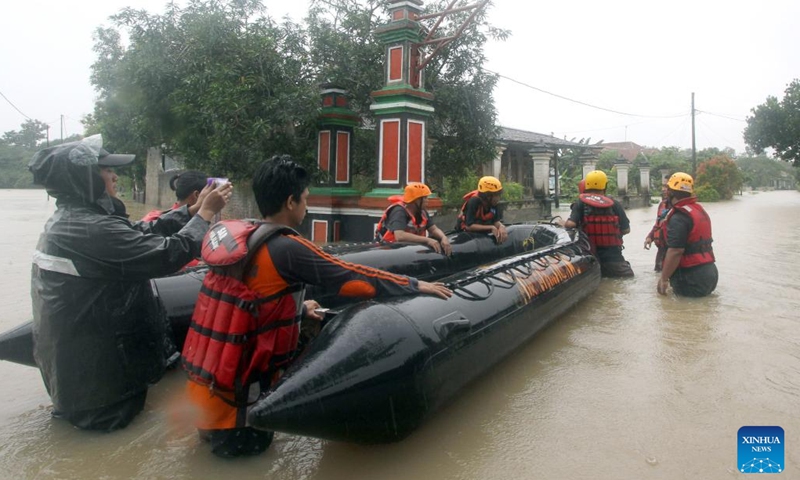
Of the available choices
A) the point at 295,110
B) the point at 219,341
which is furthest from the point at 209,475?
the point at 295,110

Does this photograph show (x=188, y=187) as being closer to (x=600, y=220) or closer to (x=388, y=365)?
(x=388, y=365)

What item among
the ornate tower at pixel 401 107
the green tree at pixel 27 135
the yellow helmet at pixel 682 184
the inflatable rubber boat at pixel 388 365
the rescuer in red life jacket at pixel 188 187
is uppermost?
the green tree at pixel 27 135

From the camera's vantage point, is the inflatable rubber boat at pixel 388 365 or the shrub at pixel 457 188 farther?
the shrub at pixel 457 188

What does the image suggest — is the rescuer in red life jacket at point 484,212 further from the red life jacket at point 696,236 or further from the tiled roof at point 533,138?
the tiled roof at point 533,138

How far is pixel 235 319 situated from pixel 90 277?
2.70ft

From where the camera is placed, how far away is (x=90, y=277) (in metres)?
2.61

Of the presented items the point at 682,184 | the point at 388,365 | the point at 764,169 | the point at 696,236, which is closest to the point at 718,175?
the point at 696,236

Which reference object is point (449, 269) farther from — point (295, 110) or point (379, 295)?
point (295, 110)

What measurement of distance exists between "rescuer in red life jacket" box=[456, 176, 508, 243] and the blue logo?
3.60 m

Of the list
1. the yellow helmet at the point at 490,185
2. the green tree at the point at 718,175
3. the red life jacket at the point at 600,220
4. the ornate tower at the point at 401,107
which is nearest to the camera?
the yellow helmet at the point at 490,185

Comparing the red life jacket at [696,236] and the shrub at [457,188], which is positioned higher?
the shrub at [457,188]

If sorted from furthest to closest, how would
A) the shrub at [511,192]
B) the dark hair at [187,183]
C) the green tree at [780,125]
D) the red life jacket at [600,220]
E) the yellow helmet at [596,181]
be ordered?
1. the green tree at [780,125]
2. the shrub at [511,192]
3. the yellow helmet at [596,181]
4. the red life jacket at [600,220]
5. the dark hair at [187,183]

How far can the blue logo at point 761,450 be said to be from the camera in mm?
2576

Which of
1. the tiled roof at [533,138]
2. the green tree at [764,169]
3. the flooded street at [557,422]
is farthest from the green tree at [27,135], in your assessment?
the green tree at [764,169]
